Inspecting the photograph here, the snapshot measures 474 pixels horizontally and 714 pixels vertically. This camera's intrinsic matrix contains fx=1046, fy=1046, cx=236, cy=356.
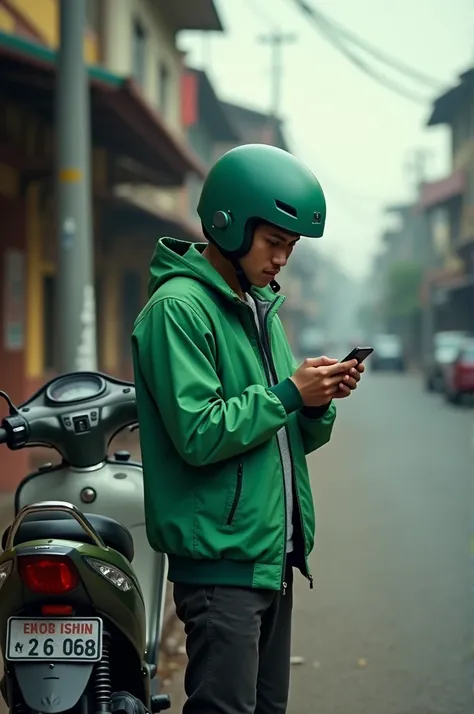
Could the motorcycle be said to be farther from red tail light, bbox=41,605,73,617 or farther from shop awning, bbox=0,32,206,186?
Answer: shop awning, bbox=0,32,206,186

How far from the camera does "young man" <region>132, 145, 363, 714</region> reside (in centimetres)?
235

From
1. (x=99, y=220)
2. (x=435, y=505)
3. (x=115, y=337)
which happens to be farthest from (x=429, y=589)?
(x=115, y=337)

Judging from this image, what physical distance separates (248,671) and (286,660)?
337 mm

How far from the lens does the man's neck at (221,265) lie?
2617 mm

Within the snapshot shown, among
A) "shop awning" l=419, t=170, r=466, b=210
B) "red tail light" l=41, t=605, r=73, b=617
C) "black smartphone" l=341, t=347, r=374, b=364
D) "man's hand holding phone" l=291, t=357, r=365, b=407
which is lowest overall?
"red tail light" l=41, t=605, r=73, b=617

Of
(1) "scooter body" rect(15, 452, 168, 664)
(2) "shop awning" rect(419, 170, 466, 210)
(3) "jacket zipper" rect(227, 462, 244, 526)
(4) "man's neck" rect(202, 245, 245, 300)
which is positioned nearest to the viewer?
(3) "jacket zipper" rect(227, 462, 244, 526)

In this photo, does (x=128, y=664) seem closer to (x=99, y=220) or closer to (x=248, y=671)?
(x=248, y=671)

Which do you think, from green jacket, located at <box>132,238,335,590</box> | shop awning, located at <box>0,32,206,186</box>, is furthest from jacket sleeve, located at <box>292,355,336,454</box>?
shop awning, located at <box>0,32,206,186</box>

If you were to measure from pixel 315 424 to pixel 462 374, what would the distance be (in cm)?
1971

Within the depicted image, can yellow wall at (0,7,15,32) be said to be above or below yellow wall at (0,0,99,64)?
below

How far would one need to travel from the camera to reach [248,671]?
242 centimetres

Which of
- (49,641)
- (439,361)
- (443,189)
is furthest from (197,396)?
(443,189)

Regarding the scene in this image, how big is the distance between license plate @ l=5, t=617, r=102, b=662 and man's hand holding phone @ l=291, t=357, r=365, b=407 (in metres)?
0.72

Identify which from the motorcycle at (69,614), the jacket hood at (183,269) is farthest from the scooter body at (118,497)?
the jacket hood at (183,269)
